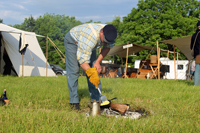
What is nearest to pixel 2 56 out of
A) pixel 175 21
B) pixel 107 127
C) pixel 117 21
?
pixel 107 127

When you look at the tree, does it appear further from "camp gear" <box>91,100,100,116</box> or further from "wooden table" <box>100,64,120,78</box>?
"camp gear" <box>91,100,100,116</box>

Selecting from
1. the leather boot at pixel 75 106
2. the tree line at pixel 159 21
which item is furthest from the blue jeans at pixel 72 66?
the tree line at pixel 159 21

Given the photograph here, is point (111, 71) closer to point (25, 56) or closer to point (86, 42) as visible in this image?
point (25, 56)

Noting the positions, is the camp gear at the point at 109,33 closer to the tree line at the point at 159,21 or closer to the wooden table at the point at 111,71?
the wooden table at the point at 111,71

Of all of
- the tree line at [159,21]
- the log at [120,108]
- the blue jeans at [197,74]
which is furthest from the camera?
the tree line at [159,21]

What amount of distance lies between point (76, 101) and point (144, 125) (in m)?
1.46

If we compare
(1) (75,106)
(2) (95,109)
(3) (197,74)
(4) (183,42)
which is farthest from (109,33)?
(4) (183,42)

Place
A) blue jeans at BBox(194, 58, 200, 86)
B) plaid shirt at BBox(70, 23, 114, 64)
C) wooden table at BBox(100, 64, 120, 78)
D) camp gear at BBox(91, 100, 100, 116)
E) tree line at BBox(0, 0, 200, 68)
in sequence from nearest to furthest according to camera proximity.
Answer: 1. camp gear at BBox(91, 100, 100, 116)
2. plaid shirt at BBox(70, 23, 114, 64)
3. blue jeans at BBox(194, 58, 200, 86)
4. wooden table at BBox(100, 64, 120, 78)
5. tree line at BBox(0, 0, 200, 68)

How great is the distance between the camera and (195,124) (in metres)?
2.12

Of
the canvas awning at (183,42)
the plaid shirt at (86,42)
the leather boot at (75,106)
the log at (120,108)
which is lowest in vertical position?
the leather boot at (75,106)

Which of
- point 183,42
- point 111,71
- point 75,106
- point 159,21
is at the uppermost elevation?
point 159,21

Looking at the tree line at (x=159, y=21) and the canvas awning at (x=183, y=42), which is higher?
the tree line at (x=159, y=21)

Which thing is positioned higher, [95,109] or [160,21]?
[160,21]

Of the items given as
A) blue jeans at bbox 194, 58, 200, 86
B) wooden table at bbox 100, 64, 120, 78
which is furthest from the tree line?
blue jeans at bbox 194, 58, 200, 86
